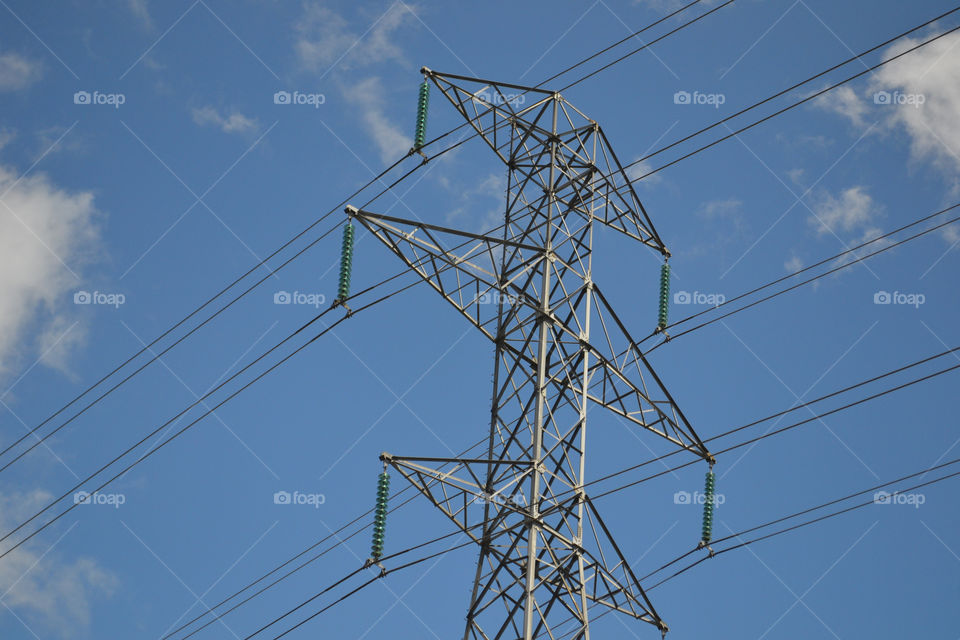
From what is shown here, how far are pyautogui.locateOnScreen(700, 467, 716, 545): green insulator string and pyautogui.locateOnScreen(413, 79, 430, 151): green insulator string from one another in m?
9.01

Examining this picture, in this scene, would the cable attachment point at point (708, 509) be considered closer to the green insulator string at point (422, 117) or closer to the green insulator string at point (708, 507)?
the green insulator string at point (708, 507)

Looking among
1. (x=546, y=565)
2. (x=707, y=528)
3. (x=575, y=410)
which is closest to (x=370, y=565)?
(x=546, y=565)

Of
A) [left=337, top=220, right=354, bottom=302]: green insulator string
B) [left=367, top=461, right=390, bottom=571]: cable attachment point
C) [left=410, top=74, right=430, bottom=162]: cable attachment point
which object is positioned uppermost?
[left=410, top=74, right=430, bottom=162]: cable attachment point

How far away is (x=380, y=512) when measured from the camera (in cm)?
2456

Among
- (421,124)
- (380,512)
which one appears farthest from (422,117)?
(380,512)

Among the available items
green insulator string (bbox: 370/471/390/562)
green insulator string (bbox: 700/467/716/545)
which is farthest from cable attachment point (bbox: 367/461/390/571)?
green insulator string (bbox: 700/467/716/545)

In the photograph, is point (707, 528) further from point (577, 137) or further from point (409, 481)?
point (577, 137)

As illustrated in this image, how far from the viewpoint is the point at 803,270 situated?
26984 millimetres

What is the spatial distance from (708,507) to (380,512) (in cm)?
718

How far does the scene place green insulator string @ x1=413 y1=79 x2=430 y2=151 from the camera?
91.0 feet

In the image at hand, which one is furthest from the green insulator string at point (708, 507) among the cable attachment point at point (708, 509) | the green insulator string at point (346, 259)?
the green insulator string at point (346, 259)

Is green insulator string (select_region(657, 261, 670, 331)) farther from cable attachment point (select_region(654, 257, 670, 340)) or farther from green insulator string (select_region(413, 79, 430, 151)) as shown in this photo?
green insulator string (select_region(413, 79, 430, 151))

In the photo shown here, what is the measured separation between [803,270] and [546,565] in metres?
7.89

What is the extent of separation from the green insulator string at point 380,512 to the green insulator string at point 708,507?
6.77m
